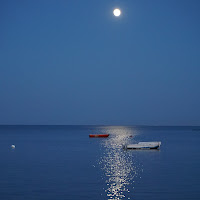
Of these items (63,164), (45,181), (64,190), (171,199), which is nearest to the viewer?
(171,199)

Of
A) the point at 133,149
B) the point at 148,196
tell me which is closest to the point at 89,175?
the point at 148,196

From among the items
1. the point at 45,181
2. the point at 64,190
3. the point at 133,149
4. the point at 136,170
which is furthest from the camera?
the point at 133,149

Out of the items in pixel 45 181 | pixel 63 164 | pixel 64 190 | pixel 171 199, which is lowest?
pixel 171 199

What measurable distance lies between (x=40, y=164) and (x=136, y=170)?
18958 mm

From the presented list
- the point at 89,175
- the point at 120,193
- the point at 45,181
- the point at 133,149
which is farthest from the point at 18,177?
the point at 133,149

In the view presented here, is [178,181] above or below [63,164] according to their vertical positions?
below

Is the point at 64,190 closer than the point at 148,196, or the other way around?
the point at 148,196

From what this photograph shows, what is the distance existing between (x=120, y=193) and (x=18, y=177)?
1736cm

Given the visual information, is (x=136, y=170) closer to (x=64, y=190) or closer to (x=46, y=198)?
(x=64, y=190)

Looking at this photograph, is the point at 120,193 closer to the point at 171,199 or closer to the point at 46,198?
the point at 171,199

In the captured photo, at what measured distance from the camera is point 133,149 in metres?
101

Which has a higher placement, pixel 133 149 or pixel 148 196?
pixel 133 149

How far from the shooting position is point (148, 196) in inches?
1507

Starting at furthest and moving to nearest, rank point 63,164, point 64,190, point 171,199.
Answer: point 63,164 < point 64,190 < point 171,199
